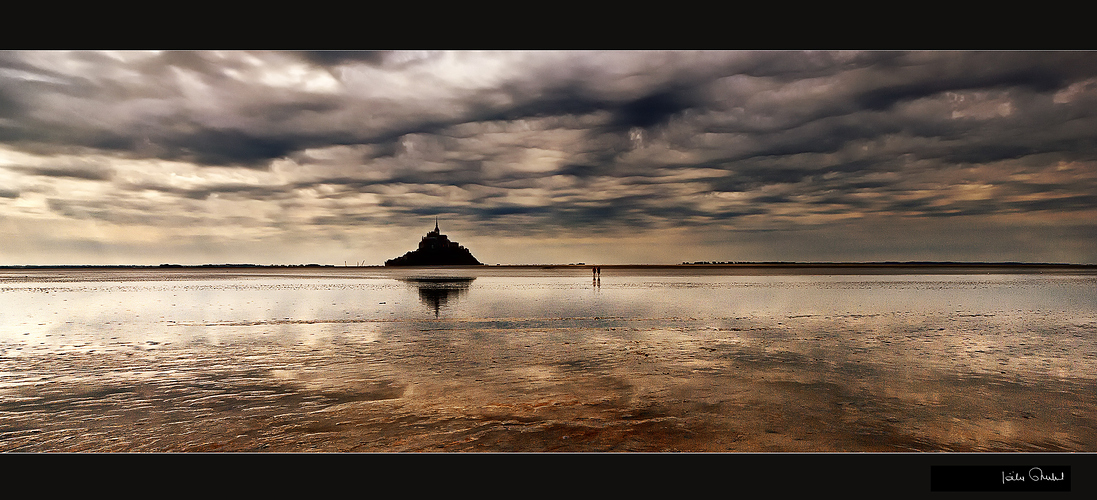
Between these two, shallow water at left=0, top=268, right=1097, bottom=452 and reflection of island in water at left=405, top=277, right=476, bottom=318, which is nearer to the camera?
shallow water at left=0, top=268, right=1097, bottom=452

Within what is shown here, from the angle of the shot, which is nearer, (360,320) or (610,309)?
(360,320)

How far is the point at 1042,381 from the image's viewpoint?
9.70 m

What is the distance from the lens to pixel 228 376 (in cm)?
1021

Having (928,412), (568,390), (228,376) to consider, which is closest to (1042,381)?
(928,412)

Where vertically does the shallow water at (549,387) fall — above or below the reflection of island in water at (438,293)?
below

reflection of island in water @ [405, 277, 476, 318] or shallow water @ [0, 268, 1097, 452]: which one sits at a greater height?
reflection of island in water @ [405, 277, 476, 318]

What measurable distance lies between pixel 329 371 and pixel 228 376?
184 cm

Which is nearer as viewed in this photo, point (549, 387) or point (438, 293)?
point (549, 387)

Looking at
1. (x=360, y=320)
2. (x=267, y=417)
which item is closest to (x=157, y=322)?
(x=360, y=320)

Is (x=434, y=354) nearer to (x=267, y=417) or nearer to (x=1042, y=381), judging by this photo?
(x=267, y=417)

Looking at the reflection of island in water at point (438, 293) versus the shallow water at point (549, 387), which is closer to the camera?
the shallow water at point (549, 387)

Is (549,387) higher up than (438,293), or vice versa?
(438,293)
